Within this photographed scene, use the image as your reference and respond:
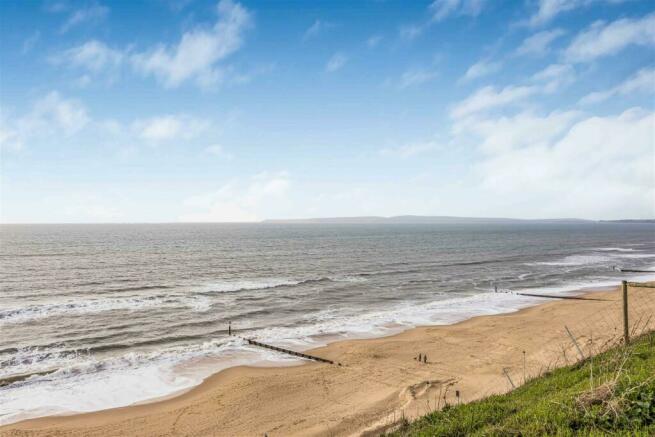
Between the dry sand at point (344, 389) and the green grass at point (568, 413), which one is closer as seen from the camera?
the green grass at point (568, 413)

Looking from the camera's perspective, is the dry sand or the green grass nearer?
the green grass

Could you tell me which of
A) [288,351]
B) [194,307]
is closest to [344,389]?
[288,351]

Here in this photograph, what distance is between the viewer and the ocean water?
864 inches

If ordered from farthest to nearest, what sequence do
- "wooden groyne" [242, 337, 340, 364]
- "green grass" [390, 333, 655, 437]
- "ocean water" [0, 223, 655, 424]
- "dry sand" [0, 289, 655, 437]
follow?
"wooden groyne" [242, 337, 340, 364], "ocean water" [0, 223, 655, 424], "dry sand" [0, 289, 655, 437], "green grass" [390, 333, 655, 437]

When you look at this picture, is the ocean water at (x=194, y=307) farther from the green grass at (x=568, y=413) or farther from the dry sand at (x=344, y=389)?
the green grass at (x=568, y=413)

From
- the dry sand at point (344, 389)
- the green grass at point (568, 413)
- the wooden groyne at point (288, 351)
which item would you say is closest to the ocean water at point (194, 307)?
the wooden groyne at point (288, 351)

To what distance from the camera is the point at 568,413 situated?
324 inches

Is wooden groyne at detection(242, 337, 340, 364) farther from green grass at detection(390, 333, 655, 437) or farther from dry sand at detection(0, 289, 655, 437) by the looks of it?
green grass at detection(390, 333, 655, 437)

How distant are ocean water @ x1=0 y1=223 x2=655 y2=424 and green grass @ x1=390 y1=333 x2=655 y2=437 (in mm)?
15252

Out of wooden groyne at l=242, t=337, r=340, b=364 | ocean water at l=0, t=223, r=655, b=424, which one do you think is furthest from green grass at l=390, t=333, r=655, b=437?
ocean water at l=0, t=223, r=655, b=424

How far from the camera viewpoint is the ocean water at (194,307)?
2194cm

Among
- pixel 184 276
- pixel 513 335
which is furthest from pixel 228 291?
pixel 513 335

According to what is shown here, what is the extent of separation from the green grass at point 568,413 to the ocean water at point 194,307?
50.0 ft

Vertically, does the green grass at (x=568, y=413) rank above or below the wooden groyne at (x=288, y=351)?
above
